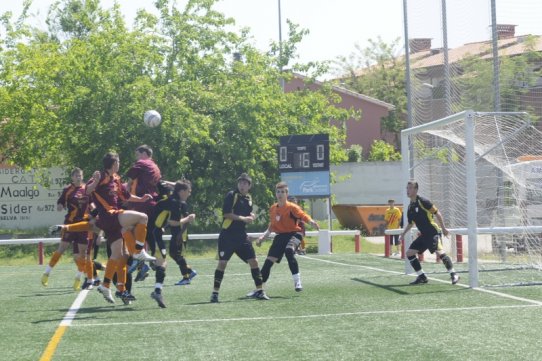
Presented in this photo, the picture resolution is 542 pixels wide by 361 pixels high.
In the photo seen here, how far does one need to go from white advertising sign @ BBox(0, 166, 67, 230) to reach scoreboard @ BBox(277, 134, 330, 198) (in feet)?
47.7

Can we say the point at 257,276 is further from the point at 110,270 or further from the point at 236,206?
the point at 110,270

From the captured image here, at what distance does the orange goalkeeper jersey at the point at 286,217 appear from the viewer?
52.4 feet

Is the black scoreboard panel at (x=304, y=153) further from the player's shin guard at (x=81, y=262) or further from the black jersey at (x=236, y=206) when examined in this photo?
the black jersey at (x=236, y=206)

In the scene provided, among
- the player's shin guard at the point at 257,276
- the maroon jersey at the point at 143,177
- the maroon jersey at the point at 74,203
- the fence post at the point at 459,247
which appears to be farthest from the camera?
the fence post at the point at 459,247

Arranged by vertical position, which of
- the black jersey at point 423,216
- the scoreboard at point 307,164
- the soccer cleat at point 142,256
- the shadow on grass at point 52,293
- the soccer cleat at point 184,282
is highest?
the scoreboard at point 307,164

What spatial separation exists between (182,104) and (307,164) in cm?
764

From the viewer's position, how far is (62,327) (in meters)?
11.9

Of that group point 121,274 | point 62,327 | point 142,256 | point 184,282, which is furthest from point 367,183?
point 62,327

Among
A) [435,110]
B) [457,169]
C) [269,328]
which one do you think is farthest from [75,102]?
[269,328]

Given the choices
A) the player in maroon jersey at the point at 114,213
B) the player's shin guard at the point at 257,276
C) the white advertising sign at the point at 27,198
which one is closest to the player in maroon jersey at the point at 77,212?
the player in maroon jersey at the point at 114,213

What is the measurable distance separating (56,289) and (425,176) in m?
9.31

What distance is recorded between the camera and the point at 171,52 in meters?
41.0

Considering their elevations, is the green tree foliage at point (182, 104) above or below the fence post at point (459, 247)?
above

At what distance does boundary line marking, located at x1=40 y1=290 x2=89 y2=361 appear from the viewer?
9761mm
